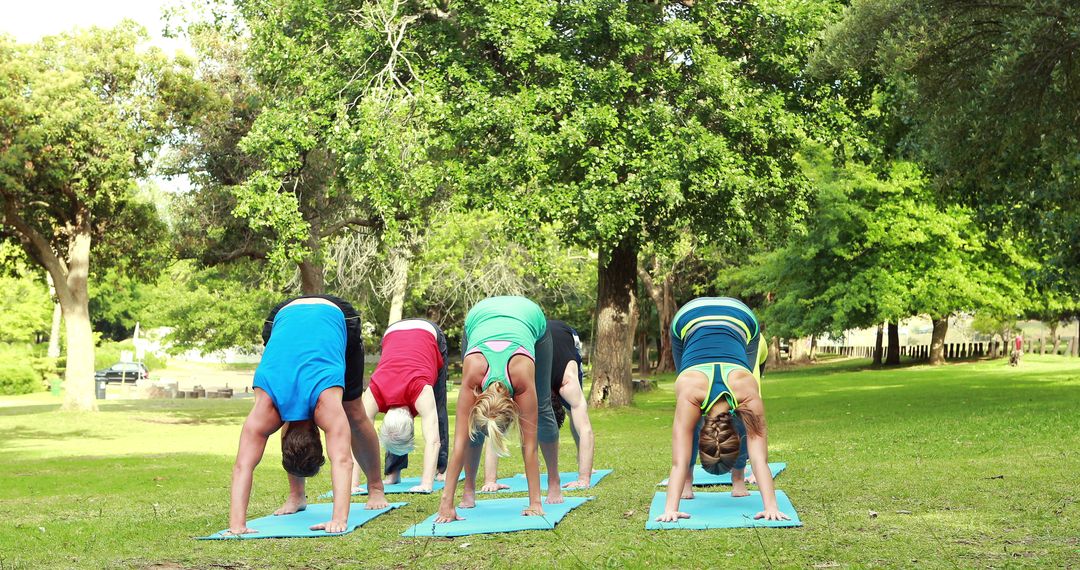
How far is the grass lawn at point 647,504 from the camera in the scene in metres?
7.07

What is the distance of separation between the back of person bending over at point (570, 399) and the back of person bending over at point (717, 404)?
2.88 metres

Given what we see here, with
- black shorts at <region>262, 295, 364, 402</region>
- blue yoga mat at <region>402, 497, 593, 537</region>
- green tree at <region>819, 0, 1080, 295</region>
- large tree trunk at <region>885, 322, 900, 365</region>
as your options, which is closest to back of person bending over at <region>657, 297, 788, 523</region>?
blue yoga mat at <region>402, 497, 593, 537</region>

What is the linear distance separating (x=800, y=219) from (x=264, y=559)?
2062 centimetres

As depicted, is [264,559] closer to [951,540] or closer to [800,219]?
[951,540]

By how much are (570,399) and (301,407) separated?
403 centimetres

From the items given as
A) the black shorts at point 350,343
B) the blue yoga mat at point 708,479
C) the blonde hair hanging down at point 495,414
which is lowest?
the blue yoga mat at point 708,479

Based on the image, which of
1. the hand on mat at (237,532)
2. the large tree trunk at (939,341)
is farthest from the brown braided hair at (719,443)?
the large tree trunk at (939,341)

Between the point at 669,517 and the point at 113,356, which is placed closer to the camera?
the point at 669,517

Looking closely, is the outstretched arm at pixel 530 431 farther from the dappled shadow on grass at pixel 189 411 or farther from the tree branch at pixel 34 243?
the tree branch at pixel 34 243

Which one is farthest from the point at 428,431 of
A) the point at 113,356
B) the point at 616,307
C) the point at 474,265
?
the point at 113,356

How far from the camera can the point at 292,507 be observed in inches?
385

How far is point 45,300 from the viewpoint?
228ft

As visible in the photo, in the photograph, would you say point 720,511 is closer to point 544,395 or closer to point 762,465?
point 762,465

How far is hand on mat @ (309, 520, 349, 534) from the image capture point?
331 inches
